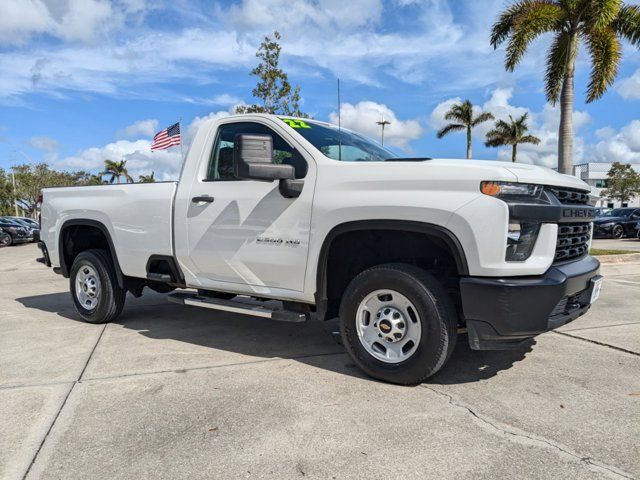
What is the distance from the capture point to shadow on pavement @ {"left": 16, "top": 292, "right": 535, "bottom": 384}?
4113 millimetres

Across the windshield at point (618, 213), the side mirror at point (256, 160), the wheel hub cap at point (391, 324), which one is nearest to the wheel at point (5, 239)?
the side mirror at point (256, 160)

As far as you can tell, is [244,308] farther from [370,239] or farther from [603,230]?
[603,230]

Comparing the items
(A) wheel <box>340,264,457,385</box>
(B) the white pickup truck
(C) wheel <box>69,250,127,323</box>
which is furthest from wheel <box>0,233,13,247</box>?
(A) wheel <box>340,264,457,385</box>

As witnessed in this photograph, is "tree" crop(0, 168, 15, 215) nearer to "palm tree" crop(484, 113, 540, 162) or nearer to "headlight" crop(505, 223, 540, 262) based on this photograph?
"palm tree" crop(484, 113, 540, 162)

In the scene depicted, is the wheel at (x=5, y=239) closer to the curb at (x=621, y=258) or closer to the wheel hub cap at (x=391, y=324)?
the curb at (x=621, y=258)

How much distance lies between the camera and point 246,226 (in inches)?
167

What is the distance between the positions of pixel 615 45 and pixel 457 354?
45.9ft

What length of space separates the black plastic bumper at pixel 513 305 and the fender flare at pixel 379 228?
0.58 ft

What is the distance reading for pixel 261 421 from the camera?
3.14m

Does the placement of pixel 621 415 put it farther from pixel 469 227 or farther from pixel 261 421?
pixel 261 421

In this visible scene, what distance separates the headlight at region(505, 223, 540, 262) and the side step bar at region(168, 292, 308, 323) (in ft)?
5.43

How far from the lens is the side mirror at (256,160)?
377cm

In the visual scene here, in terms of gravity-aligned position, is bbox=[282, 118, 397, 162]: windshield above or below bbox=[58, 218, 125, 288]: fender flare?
above

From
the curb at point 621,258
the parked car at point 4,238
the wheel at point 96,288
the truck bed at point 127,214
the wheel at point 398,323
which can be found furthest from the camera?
the parked car at point 4,238
